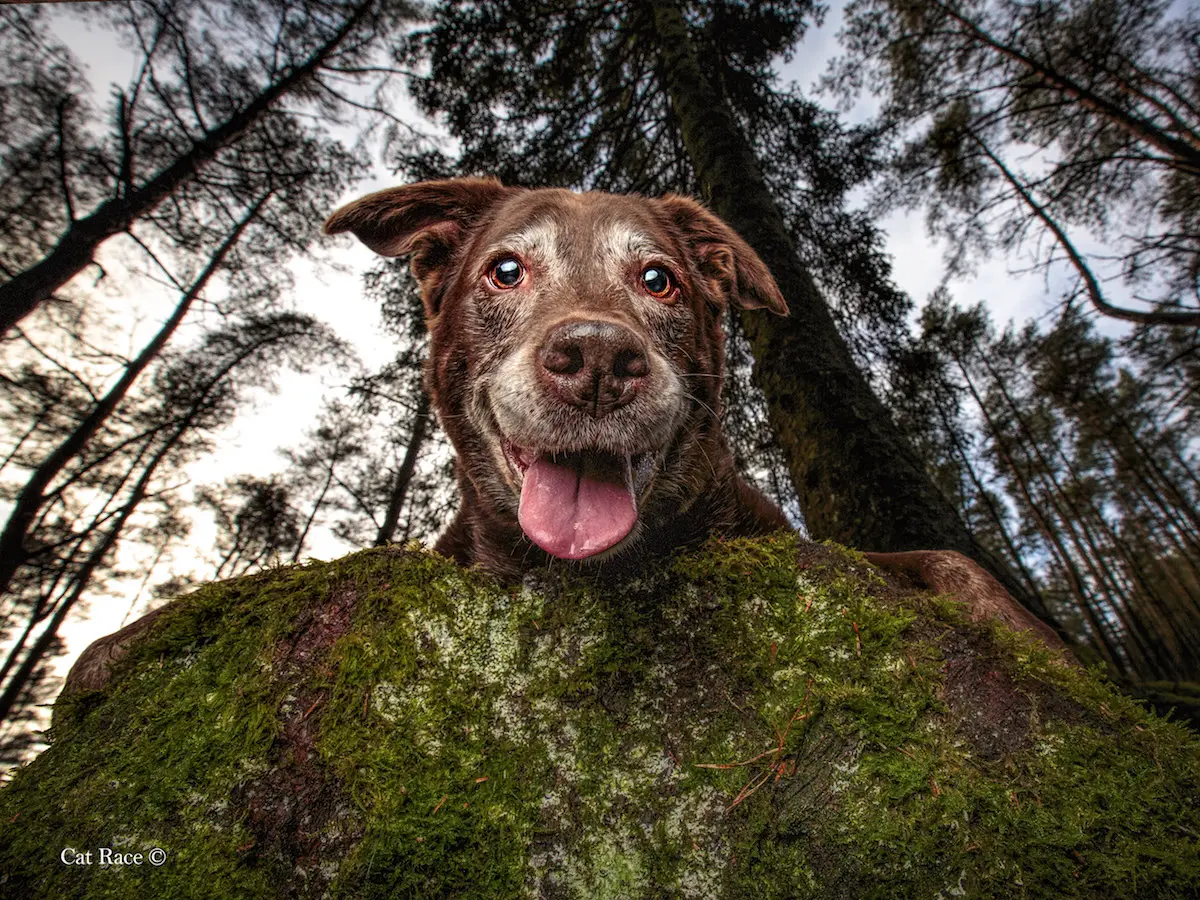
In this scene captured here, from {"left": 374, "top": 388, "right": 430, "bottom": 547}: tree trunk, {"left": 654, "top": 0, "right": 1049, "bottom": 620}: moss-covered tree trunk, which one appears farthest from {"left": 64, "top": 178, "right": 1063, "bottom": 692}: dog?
{"left": 374, "top": 388, "right": 430, "bottom": 547}: tree trunk

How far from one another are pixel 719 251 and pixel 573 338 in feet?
6.91

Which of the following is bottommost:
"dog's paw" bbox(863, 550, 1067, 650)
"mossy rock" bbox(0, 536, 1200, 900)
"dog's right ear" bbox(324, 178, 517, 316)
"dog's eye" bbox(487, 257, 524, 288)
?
"mossy rock" bbox(0, 536, 1200, 900)

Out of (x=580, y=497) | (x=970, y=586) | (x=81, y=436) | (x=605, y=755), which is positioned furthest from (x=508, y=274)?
(x=81, y=436)

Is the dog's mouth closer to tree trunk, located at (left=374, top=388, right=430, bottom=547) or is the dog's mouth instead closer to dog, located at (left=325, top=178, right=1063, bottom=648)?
dog, located at (left=325, top=178, right=1063, bottom=648)

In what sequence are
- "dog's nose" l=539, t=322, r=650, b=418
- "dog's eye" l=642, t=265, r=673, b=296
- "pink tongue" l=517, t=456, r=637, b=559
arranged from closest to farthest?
"pink tongue" l=517, t=456, r=637, b=559 < "dog's nose" l=539, t=322, r=650, b=418 < "dog's eye" l=642, t=265, r=673, b=296

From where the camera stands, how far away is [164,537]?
18.1 m

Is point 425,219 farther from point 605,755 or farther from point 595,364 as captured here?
point 605,755

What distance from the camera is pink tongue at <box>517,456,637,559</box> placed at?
1.71 metres

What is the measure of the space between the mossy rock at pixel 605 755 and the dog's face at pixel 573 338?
0.43 m

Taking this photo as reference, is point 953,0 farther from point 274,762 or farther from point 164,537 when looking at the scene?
point 164,537

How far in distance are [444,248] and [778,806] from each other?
134 inches

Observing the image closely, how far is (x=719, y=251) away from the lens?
348cm

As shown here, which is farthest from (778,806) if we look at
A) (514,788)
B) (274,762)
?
(274,762)

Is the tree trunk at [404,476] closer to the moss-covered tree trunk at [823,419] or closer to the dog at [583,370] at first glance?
the moss-covered tree trunk at [823,419]
